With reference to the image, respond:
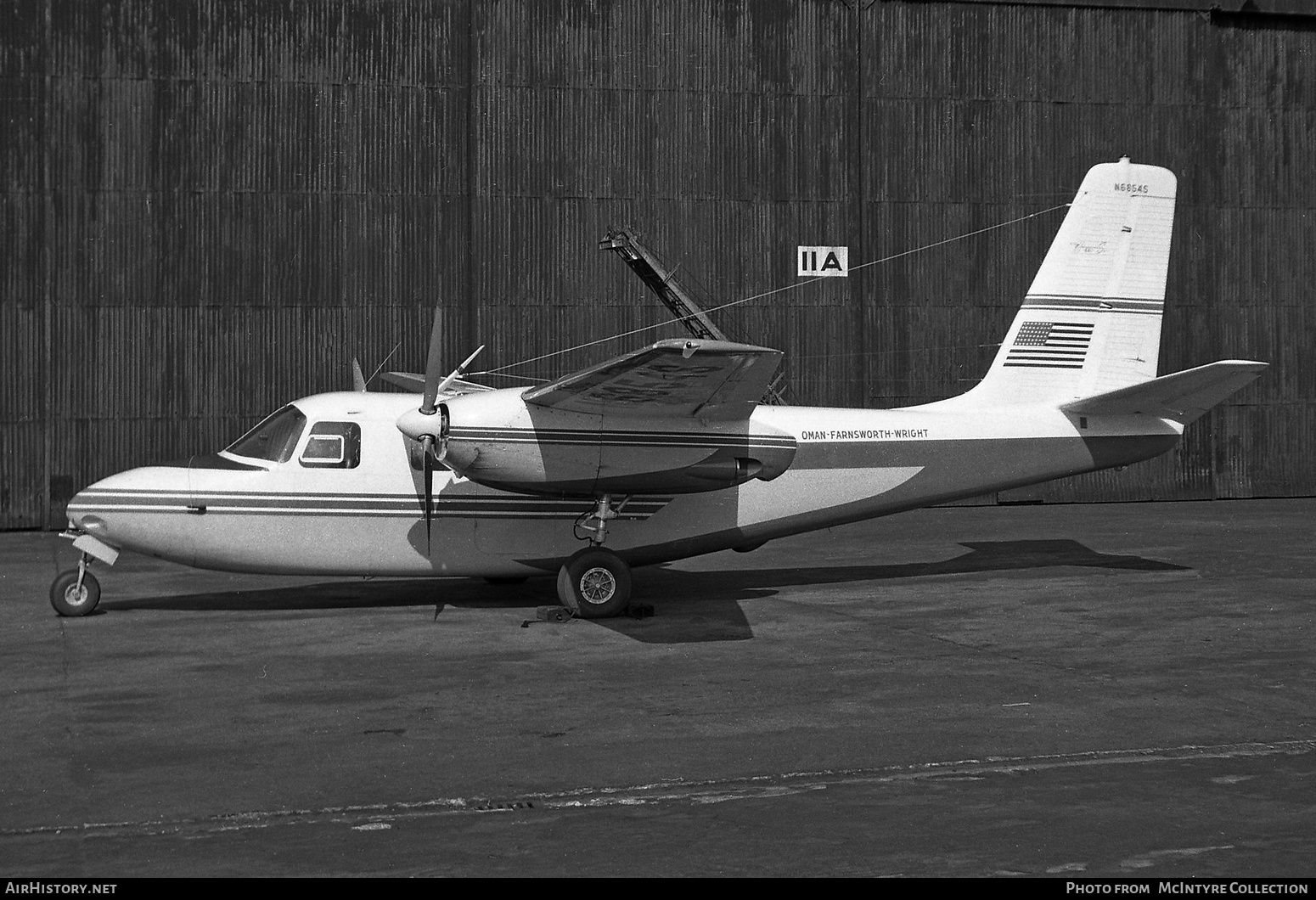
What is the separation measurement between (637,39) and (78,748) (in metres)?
24.3

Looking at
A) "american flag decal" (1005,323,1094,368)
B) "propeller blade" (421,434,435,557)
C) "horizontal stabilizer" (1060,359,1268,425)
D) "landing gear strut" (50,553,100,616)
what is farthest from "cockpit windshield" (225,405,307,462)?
"horizontal stabilizer" (1060,359,1268,425)

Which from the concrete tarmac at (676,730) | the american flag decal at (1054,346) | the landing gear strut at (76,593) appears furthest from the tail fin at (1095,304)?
the landing gear strut at (76,593)

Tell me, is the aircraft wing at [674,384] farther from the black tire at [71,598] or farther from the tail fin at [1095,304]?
the black tire at [71,598]

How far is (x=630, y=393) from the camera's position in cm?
1582

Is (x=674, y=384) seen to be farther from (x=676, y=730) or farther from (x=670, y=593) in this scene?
(x=676, y=730)

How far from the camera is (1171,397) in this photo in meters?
18.1

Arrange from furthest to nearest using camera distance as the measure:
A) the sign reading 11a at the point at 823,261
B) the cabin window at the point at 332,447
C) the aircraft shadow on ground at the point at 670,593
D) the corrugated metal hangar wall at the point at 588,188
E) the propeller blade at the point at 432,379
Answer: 1. the sign reading 11a at the point at 823,261
2. the corrugated metal hangar wall at the point at 588,188
3. the cabin window at the point at 332,447
4. the aircraft shadow on ground at the point at 670,593
5. the propeller blade at the point at 432,379

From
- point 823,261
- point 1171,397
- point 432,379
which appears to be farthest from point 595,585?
point 823,261

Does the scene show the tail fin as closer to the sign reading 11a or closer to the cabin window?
the cabin window

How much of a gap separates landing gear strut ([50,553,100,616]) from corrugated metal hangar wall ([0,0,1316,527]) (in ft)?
43.8

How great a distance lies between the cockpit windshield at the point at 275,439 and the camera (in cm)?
1661

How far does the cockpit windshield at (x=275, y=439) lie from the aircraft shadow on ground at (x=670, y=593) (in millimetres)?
1966
